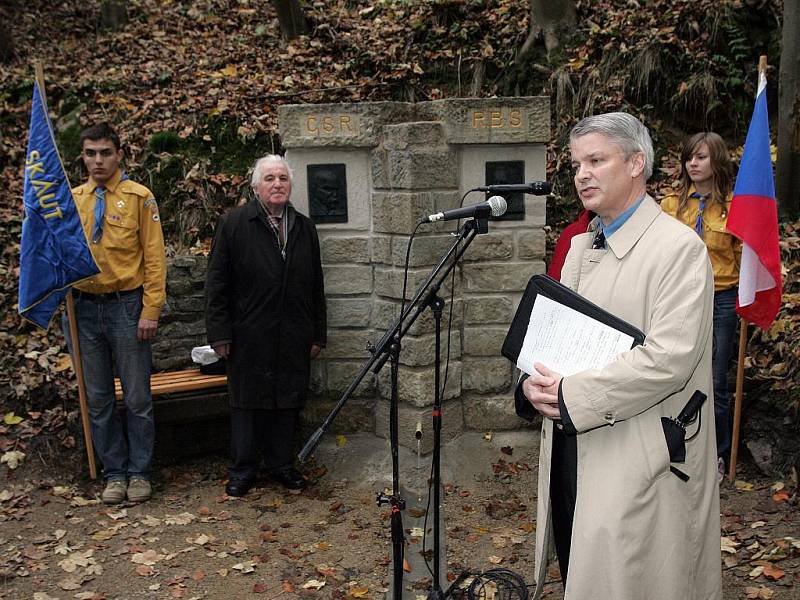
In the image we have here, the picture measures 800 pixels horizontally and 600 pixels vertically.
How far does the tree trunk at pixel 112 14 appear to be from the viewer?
10617mm

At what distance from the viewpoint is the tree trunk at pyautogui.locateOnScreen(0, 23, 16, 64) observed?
9.38 meters

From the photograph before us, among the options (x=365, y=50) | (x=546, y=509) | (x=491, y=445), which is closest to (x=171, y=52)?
(x=365, y=50)

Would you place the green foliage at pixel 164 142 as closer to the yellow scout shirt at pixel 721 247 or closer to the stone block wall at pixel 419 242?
the stone block wall at pixel 419 242

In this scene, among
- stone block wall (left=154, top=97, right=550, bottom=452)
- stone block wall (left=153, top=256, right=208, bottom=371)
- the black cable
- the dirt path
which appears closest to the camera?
the black cable

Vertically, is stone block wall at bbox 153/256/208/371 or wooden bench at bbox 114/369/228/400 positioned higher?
stone block wall at bbox 153/256/208/371

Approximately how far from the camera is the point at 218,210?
7.16 metres

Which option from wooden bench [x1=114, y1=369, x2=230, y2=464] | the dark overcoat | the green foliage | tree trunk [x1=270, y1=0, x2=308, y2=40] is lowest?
wooden bench [x1=114, y1=369, x2=230, y2=464]

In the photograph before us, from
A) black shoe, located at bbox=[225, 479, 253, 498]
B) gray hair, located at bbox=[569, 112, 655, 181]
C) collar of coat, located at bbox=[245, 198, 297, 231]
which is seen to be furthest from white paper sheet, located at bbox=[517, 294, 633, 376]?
black shoe, located at bbox=[225, 479, 253, 498]

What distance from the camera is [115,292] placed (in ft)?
15.6

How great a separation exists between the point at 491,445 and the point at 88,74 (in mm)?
6905

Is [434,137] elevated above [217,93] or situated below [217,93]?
below

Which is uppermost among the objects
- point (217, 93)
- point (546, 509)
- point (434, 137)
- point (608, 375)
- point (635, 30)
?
point (635, 30)

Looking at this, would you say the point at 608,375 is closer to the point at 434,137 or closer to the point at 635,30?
the point at 434,137

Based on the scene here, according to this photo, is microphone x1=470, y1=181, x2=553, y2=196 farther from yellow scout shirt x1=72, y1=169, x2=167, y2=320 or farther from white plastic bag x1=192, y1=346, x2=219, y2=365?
white plastic bag x1=192, y1=346, x2=219, y2=365
